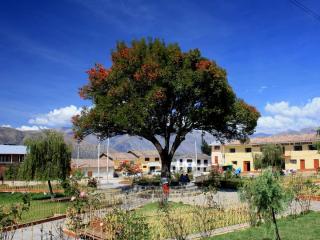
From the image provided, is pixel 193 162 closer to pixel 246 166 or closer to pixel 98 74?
pixel 246 166

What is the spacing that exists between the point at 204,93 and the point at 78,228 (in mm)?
18477

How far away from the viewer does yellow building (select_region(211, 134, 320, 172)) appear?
207 feet

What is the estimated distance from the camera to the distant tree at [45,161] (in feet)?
101

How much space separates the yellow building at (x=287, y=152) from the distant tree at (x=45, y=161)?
3336 centimetres

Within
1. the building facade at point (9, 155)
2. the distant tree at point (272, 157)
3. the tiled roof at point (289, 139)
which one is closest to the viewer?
the distant tree at point (272, 157)

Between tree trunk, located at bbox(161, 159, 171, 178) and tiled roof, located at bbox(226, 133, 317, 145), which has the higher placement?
tiled roof, located at bbox(226, 133, 317, 145)

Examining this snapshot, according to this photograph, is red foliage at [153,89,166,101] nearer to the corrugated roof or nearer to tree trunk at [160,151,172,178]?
tree trunk at [160,151,172,178]

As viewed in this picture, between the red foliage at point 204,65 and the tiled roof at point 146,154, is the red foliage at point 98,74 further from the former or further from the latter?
the tiled roof at point 146,154

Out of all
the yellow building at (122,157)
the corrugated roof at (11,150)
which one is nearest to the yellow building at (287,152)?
the yellow building at (122,157)

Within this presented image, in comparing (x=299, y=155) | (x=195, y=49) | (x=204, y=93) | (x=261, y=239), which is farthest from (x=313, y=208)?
(x=299, y=155)

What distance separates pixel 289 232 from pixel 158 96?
1532 centimetres

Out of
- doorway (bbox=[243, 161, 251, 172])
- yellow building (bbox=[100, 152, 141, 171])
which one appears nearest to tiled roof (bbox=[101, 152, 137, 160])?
yellow building (bbox=[100, 152, 141, 171])

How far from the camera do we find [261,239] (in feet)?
42.4

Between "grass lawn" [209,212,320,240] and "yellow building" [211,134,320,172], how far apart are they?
42160 mm
